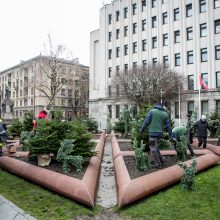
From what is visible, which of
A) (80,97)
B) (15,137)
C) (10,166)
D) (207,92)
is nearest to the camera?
Result: (10,166)

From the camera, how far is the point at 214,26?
38.9m

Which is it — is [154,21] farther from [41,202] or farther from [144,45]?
[41,202]

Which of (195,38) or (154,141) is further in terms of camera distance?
(195,38)

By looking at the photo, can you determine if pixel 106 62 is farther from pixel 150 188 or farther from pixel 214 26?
pixel 150 188

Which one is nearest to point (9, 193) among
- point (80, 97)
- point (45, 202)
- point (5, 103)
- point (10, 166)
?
point (45, 202)

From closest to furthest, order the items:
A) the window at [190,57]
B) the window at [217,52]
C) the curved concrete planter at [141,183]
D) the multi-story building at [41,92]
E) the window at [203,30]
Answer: the curved concrete planter at [141,183] → the window at [217,52] → the window at [203,30] → the window at [190,57] → the multi-story building at [41,92]

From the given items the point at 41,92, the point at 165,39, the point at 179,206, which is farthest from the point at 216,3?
the point at 41,92

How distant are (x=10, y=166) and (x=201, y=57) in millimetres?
35666

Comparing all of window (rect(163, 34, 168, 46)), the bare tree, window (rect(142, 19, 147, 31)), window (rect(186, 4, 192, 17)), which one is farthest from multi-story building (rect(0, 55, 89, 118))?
window (rect(186, 4, 192, 17))

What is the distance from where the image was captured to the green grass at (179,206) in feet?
18.0

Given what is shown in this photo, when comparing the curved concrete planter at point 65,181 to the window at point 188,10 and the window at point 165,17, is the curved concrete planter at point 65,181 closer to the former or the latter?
the window at point 188,10

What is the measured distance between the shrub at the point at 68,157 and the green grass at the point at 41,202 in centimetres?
104

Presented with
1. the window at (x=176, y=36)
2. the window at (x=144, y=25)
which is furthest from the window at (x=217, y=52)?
the window at (x=144, y=25)

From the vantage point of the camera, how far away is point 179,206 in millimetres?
5930
